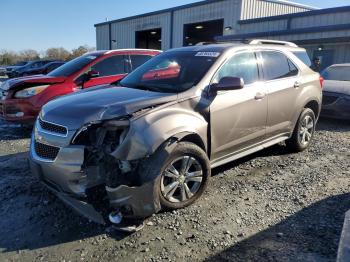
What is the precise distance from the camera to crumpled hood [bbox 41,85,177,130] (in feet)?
11.1

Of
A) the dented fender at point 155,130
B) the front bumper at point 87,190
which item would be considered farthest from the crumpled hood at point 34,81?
the dented fender at point 155,130

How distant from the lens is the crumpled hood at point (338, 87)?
8.41m

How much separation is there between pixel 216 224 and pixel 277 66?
2786 millimetres

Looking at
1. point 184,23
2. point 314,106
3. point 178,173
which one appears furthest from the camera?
point 184,23

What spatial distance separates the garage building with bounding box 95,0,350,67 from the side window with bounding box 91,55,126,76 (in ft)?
8.88

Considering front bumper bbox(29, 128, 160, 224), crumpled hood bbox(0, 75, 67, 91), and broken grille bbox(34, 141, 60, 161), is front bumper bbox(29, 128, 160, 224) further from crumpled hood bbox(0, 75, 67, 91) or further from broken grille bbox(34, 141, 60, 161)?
crumpled hood bbox(0, 75, 67, 91)

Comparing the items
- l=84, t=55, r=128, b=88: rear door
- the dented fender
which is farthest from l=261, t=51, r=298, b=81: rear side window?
l=84, t=55, r=128, b=88: rear door

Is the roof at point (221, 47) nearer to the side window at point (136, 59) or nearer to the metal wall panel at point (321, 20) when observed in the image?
the side window at point (136, 59)

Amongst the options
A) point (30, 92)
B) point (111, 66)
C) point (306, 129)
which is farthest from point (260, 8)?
point (30, 92)

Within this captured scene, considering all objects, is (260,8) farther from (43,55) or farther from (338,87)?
(43,55)

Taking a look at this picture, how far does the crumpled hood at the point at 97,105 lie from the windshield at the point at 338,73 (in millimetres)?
7237

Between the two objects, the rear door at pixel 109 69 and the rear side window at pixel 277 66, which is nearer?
the rear side window at pixel 277 66

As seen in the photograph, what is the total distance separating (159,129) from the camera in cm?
341

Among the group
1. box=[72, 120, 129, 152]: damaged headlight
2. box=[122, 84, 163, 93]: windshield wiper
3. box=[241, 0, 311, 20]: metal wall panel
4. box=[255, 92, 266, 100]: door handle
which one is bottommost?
box=[72, 120, 129, 152]: damaged headlight
